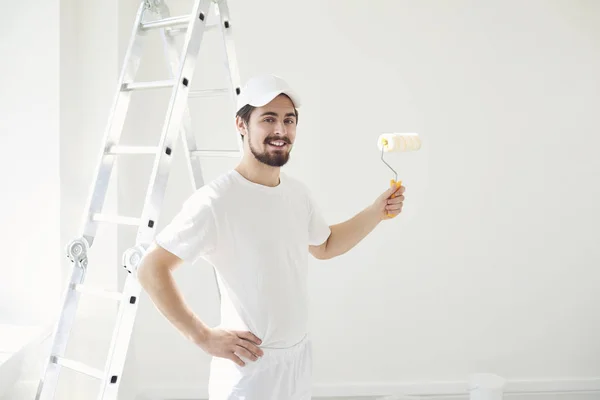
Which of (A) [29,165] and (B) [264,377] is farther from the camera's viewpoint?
(A) [29,165]

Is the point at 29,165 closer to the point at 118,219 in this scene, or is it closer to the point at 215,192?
the point at 118,219

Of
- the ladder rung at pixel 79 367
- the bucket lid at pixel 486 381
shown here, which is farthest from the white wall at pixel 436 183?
the ladder rung at pixel 79 367

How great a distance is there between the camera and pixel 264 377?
185cm

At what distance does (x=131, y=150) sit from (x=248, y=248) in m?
0.75

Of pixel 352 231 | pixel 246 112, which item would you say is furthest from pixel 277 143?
pixel 352 231

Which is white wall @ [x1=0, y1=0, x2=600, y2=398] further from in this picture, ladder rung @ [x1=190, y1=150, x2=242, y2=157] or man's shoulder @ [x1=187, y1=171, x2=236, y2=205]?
man's shoulder @ [x1=187, y1=171, x2=236, y2=205]

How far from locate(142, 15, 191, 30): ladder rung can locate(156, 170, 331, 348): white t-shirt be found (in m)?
0.75

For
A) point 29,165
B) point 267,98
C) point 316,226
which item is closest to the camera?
point 267,98

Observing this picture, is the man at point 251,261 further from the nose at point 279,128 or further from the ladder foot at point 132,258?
the ladder foot at point 132,258

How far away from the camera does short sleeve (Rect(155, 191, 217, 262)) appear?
1750 mm

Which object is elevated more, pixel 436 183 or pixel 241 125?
pixel 436 183

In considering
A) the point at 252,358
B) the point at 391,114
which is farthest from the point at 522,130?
the point at 252,358

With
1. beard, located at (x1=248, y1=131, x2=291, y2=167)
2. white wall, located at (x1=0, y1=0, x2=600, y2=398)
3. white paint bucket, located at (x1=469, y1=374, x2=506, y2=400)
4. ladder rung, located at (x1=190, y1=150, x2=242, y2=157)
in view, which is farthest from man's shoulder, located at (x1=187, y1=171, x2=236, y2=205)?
white paint bucket, located at (x1=469, y1=374, x2=506, y2=400)

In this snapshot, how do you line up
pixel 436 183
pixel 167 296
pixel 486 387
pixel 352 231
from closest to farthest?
pixel 167 296 → pixel 352 231 → pixel 486 387 → pixel 436 183
